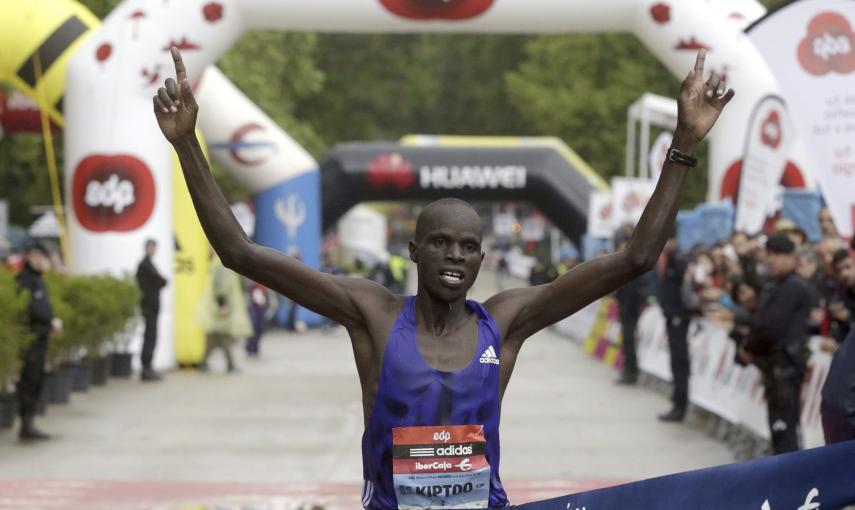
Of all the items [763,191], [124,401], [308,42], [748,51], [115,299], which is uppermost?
[308,42]

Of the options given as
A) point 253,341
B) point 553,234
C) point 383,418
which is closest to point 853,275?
point 383,418

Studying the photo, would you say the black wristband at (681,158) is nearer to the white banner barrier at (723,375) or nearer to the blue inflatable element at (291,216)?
the white banner barrier at (723,375)

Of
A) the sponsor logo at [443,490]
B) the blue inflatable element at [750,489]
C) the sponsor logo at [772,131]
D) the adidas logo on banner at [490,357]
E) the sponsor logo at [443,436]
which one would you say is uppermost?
the sponsor logo at [772,131]

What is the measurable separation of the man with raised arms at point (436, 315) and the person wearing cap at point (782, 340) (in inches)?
221

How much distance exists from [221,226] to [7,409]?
958 centimetres

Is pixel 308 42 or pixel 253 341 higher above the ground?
pixel 308 42

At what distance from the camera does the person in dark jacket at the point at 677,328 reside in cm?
1392

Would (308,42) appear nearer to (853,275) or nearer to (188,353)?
(188,353)

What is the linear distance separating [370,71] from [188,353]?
44.2 metres

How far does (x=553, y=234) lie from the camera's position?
163 ft

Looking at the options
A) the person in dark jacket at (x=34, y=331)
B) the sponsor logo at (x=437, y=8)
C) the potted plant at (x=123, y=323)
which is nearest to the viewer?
the person in dark jacket at (x=34, y=331)

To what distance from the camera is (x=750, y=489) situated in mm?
4594

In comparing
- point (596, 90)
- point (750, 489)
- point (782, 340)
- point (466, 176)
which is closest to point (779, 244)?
point (782, 340)

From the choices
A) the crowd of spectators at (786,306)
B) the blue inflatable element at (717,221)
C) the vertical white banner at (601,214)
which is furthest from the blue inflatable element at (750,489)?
the vertical white banner at (601,214)
